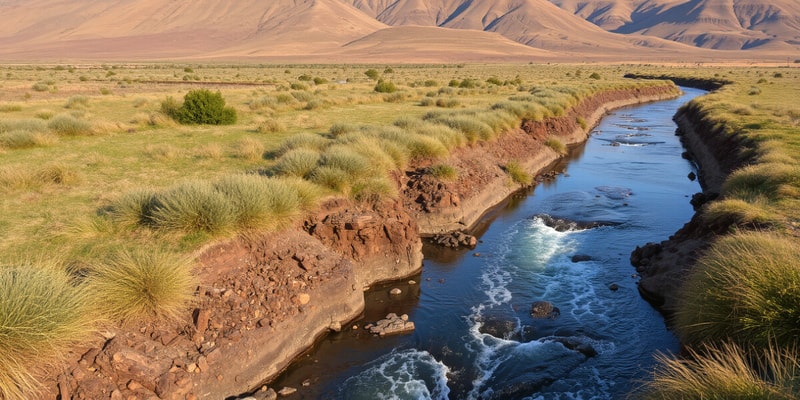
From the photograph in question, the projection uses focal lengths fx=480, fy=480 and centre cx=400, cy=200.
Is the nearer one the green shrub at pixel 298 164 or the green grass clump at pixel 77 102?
the green shrub at pixel 298 164

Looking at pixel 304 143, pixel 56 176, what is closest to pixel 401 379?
A: pixel 304 143

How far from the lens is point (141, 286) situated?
7.96 metres

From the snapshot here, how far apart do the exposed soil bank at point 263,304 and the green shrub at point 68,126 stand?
14441mm

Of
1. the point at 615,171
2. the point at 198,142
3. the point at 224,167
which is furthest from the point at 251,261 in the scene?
the point at 615,171

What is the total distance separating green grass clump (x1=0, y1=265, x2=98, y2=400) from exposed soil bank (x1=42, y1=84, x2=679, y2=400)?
0.27 metres

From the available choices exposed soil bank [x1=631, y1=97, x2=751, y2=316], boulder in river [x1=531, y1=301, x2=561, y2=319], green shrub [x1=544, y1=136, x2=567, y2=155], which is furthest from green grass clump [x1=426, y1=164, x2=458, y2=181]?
green shrub [x1=544, y1=136, x2=567, y2=155]

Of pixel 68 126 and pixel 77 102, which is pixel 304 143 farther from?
pixel 77 102

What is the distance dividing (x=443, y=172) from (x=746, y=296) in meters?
11.2

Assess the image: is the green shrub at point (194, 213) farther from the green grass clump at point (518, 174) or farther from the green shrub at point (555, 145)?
the green shrub at point (555, 145)

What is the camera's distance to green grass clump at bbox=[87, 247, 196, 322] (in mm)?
7727

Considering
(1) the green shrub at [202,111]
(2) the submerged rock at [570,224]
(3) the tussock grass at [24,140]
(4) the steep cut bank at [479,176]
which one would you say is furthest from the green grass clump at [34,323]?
(1) the green shrub at [202,111]

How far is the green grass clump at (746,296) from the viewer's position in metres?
6.88

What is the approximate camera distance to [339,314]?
34.8 feet

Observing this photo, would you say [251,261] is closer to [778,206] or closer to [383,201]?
[383,201]
